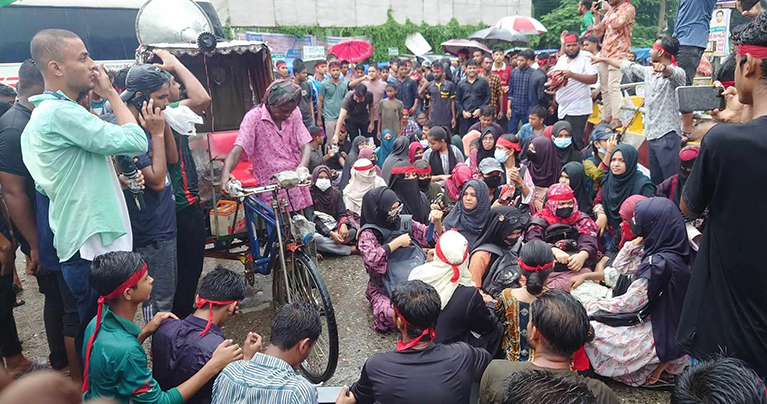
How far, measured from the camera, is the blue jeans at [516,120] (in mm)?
8853

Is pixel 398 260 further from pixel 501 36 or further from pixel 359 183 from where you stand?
pixel 501 36

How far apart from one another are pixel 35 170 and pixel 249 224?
5.84 feet

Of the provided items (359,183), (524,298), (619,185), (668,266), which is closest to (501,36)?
(359,183)

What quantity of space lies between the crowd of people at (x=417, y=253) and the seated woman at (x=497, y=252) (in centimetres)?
2

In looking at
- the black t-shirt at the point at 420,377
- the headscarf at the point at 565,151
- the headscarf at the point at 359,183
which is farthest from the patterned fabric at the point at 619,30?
the black t-shirt at the point at 420,377

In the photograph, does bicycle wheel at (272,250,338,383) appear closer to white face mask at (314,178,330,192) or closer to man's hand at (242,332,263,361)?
man's hand at (242,332,263,361)

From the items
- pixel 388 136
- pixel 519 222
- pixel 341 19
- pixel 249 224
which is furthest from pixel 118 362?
pixel 341 19

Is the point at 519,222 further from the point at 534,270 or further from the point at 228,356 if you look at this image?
the point at 228,356

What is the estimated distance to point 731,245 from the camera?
190cm

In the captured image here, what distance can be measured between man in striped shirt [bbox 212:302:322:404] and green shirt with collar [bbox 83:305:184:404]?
0.32 m

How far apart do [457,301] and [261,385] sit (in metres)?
1.47

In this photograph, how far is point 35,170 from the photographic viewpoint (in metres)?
2.66

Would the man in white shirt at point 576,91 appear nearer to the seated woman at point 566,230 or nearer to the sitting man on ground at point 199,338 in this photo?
the seated woman at point 566,230

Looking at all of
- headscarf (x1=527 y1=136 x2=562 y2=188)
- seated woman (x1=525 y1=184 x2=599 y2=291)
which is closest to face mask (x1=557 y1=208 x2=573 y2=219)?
seated woman (x1=525 y1=184 x2=599 y2=291)
